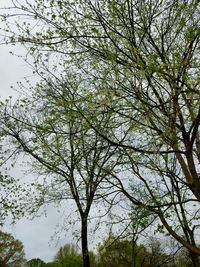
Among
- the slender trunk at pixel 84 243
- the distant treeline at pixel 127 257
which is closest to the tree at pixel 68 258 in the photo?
the distant treeline at pixel 127 257

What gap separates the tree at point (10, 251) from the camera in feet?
130

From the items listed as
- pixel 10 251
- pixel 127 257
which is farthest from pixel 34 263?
pixel 127 257

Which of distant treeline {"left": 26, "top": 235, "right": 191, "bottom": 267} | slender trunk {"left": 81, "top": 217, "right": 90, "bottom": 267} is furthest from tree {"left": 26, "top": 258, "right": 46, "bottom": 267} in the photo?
slender trunk {"left": 81, "top": 217, "right": 90, "bottom": 267}

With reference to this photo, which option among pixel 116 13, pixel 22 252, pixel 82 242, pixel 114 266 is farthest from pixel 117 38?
pixel 22 252

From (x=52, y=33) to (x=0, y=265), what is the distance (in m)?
35.0

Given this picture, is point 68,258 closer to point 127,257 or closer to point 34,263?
point 34,263

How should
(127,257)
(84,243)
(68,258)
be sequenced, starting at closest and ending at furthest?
(84,243) → (127,257) → (68,258)

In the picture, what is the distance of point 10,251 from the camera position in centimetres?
4084

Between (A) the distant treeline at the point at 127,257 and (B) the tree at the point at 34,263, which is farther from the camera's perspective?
(B) the tree at the point at 34,263

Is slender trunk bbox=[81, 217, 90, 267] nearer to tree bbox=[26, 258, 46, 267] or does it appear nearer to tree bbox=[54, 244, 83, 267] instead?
tree bbox=[54, 244, 83, 267]

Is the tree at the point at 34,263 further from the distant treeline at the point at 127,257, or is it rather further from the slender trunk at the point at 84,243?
the slender trunk at the point at 84,243

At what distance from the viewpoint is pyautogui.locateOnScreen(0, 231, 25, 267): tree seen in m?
39.6

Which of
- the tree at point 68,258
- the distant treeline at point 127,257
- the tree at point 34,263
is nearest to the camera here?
the distant treeline at point 127,257

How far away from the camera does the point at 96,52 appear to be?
6066mm
